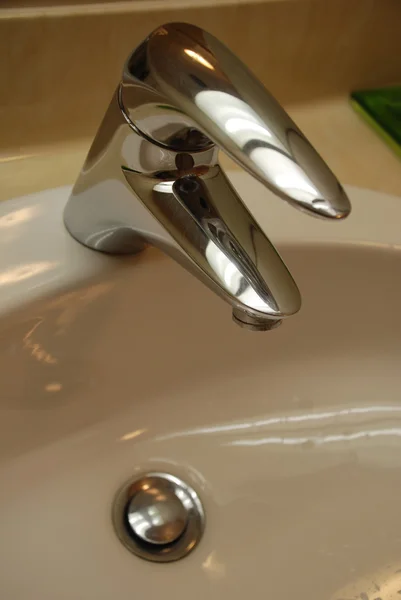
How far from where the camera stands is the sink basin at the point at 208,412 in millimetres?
389

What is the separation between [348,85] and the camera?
25.0 inches

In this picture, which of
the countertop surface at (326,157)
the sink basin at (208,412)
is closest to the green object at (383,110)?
the countertop surface at (326,157)

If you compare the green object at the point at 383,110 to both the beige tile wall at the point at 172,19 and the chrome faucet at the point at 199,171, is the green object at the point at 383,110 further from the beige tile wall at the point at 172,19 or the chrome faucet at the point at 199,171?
the chrome faucet at the point at 199,171

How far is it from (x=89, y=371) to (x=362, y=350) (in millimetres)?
219

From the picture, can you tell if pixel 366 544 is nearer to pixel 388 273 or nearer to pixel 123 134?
pixel 388 273

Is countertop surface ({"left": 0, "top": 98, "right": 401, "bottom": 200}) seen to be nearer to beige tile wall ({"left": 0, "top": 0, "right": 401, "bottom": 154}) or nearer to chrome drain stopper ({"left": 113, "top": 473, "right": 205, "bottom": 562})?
beige tile wall ({"left": 0, "top": 0, "right": 401, "bottom": 154})

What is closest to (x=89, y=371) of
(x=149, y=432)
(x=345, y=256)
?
(x=149, y=432)

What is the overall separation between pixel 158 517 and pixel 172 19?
38 cm

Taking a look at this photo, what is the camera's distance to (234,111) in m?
0.26

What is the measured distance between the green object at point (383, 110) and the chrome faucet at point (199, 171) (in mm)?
307

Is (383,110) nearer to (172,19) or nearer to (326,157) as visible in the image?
(326,157)

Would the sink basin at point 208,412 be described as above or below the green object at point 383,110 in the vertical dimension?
below

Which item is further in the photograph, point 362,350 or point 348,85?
point 348,85

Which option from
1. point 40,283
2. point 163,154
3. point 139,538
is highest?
point 163,154
